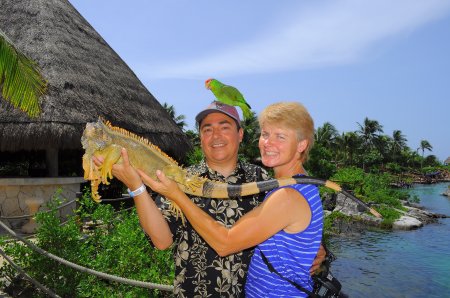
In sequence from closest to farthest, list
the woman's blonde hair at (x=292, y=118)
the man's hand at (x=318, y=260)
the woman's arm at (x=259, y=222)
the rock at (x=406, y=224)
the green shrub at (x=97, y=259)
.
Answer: the woman's arm at (x=259, y=222)
the woman's blonde hair at (x=292, y=118)
the man's hand at (x=318, y=260)
the green shrub at (x=97, y=259)
the rock at (x=406, y=224)

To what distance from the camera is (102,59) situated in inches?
467

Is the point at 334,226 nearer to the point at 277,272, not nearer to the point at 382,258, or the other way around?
the point at 382,258

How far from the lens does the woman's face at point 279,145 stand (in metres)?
1.58

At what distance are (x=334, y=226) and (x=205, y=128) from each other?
1883 centimetres

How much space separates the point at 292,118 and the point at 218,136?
23.8 inches

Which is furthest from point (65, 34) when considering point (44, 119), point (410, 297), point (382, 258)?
point (382, 258)

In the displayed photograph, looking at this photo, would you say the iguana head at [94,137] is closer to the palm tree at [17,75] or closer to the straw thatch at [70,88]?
the palm tree at [17,75]

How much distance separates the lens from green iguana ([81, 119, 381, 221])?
151cm

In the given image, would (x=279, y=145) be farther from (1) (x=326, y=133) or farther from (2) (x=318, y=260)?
(1) (x=326, y=133)

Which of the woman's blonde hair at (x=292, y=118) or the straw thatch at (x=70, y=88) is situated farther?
the straw thatch at (x=70, y=88)

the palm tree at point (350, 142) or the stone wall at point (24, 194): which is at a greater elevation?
the palm tree at point (350, 142)

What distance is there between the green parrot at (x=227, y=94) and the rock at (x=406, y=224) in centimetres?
2039

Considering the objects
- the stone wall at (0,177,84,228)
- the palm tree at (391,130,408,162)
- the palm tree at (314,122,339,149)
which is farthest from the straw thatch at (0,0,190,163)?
the palm tree at (391,130,408,162)

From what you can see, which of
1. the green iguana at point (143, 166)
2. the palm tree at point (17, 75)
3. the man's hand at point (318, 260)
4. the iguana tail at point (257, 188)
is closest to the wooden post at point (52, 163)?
the palm tree at point (17, 75)
